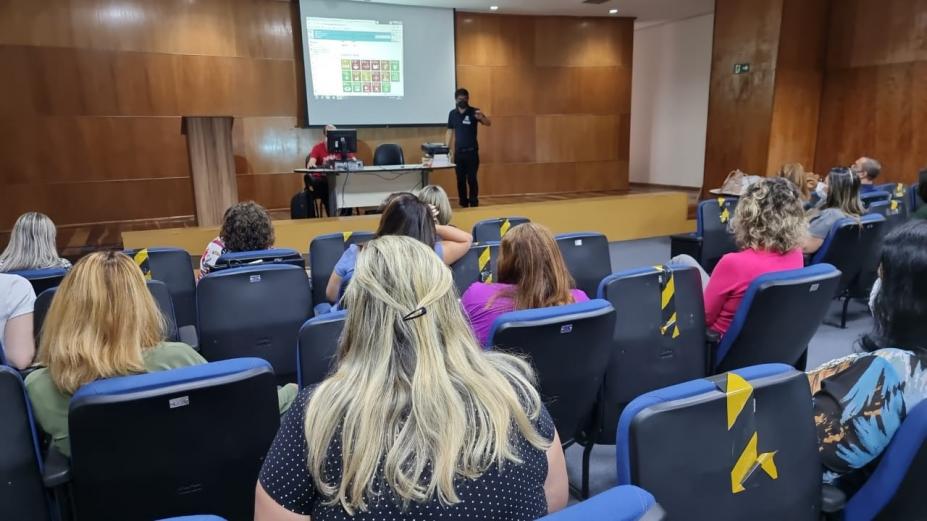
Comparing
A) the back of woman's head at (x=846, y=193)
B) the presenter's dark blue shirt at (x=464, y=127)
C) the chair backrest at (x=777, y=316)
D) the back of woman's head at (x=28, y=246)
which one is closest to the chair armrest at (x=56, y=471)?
the back of woman's head at (x=28, y=246)

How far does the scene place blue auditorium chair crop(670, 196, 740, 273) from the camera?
4.41 meters

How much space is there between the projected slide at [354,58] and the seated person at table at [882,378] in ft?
25.7

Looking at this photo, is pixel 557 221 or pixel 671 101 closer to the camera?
pixel 557 221

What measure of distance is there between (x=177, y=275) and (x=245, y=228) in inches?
20.1

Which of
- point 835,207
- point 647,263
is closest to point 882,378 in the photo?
point 835,207

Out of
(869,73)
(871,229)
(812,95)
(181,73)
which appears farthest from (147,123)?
(869,73)

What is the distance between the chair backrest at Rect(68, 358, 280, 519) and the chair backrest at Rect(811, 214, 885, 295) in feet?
10.9

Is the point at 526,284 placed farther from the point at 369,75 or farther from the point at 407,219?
the point at 369,75

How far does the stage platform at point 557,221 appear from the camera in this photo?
16.9 feet

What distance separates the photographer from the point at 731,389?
3.31 ft

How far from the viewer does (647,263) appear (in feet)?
18.3

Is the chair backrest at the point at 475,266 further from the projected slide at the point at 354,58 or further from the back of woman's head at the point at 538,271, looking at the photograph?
the projected slide at the point at 354,58

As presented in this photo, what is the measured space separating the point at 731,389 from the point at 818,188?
5326mm

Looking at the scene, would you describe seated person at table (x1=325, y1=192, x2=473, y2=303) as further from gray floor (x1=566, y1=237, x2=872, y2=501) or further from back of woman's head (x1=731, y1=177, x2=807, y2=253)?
back of woman's head (x1=731, y1=177, x2=807, y2=253)
